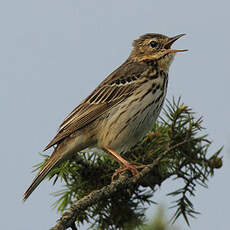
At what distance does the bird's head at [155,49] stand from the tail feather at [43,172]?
239 centimetres

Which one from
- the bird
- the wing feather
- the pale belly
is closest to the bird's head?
the bird

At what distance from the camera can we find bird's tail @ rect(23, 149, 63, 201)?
4.55 meters

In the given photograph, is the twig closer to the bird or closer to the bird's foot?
the bird's foot

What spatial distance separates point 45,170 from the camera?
454cm

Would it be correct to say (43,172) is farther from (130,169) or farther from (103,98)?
(103,98)

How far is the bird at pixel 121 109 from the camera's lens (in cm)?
537

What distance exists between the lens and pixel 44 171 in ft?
14.9

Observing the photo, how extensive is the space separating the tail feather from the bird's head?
2.39 meters

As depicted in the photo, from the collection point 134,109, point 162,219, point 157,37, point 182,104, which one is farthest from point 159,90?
point 162,219

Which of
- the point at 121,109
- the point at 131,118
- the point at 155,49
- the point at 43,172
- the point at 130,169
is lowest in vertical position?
the point at 43,172

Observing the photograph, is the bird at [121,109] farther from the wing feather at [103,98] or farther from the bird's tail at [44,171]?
the bird's tail at [44,171]

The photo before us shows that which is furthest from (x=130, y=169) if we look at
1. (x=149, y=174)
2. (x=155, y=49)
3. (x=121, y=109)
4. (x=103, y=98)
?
(x=155, y=49)

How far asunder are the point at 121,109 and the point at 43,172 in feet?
5.21

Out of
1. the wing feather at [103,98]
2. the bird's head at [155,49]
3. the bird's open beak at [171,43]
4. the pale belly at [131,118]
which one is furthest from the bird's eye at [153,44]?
the pale belly at [131,118]
